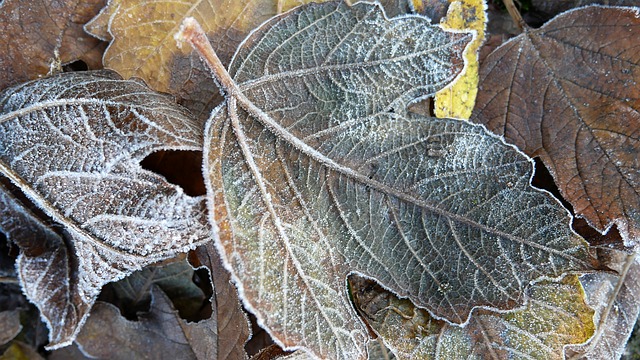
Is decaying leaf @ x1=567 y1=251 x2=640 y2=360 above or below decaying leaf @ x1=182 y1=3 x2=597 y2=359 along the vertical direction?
below

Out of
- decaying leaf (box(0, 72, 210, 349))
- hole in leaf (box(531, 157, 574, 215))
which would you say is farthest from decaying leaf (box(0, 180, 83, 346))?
hole in leaf (box(531, 157, 574, 215))

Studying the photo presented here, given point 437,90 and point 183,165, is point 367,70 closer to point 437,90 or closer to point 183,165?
point 437,90

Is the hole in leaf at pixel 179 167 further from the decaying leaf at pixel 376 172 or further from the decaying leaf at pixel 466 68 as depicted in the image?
the decaying leaf at pixel 466 68

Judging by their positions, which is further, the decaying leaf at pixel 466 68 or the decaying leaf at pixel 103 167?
the decaying leaf at pixel 466 68

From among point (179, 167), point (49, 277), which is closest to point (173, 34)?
point (179, 167)

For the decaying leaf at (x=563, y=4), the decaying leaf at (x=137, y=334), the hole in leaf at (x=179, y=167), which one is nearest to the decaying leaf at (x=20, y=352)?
the decaying leaf at (x=137, y=334)

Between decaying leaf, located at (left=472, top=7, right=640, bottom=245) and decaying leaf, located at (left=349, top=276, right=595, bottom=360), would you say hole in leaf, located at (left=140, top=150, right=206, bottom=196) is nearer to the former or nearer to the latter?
decaying leaf, located at (left=349, top=276, right=595, bottom=360)
